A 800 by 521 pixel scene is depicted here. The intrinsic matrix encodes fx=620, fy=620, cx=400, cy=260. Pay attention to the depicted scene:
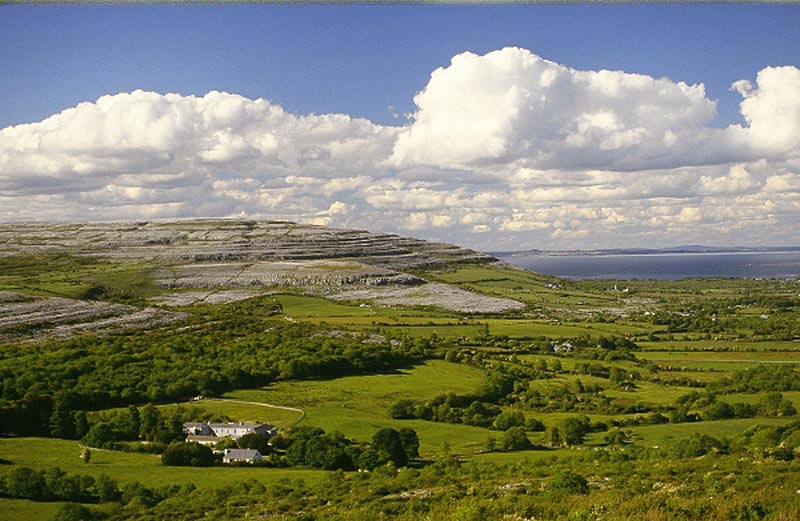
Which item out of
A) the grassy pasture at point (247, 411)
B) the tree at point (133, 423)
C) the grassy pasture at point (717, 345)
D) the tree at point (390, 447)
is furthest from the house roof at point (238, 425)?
the grassy pasture at point (717, 345)

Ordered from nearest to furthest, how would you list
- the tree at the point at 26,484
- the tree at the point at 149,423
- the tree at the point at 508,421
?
the tree at the point at 26,484
the tree at the point at 149,423
the tree at the point at 508,421

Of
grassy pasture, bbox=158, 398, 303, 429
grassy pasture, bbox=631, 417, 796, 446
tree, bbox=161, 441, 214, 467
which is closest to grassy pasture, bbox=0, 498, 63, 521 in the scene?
tree, bbox=161, 441, 214, 467

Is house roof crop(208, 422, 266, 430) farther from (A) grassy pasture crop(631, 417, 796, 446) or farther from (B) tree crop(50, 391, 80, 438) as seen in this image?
(A) grassy pasture crop(631, 417, 796, 446)

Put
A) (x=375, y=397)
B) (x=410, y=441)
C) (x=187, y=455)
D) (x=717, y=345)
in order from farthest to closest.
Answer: (x=717, y=345)
(x=375, y=397)
(x=410, y=441)
(x=187, y=455)

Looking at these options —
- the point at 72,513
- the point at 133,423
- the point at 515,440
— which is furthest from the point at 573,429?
the point at 72,513

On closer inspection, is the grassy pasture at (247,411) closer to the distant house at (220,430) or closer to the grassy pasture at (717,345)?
the distant house at (220,430)

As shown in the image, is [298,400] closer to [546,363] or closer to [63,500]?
[63,500]

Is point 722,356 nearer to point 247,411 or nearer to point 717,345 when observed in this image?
point 717,345
